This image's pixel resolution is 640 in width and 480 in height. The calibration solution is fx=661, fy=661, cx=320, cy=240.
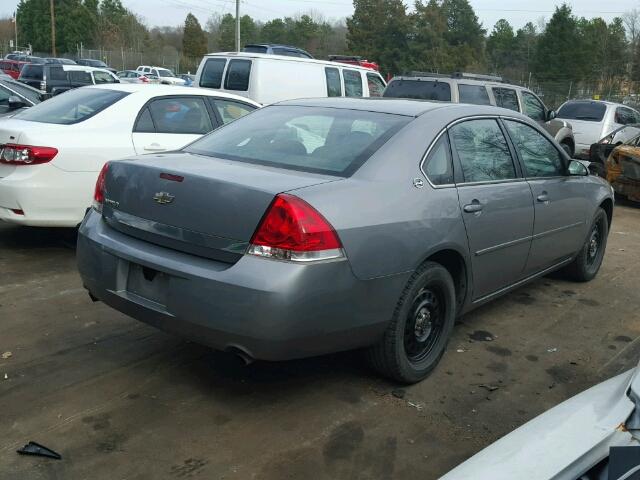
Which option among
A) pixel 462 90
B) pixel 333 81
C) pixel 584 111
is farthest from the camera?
pixel 584 111

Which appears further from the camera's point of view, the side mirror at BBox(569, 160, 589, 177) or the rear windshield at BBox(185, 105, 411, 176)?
the side mirror at BBox(569, 160, 589, 177)

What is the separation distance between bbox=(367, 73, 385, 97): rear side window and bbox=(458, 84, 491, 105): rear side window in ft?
8.52

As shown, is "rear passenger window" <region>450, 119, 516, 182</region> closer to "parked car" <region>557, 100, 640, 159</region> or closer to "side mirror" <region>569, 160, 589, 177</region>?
"side mirror" <region>569, 160, 589, 177</region>

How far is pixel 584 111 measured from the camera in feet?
51.3

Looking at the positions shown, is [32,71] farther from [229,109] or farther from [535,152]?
[535,152]

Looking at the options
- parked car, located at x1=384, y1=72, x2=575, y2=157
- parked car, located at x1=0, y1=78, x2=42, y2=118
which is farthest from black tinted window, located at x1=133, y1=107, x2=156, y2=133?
parked car, located at x1=384, y1=72, x2=575, y2=157

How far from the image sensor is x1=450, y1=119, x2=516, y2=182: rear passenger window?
4125 mm

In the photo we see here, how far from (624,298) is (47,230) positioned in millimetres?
5649

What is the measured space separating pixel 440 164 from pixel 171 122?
11.4 feet

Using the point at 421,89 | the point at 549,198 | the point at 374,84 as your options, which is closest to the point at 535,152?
the point at 549,198

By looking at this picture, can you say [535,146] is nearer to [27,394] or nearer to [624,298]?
[624,298]

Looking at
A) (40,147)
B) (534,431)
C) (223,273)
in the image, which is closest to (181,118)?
(40,147)

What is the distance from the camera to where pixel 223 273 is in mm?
3096

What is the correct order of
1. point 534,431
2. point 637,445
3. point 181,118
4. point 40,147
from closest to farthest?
1. point 637,445
2. point 534,431
3. point 40,147
4. point 181,118
